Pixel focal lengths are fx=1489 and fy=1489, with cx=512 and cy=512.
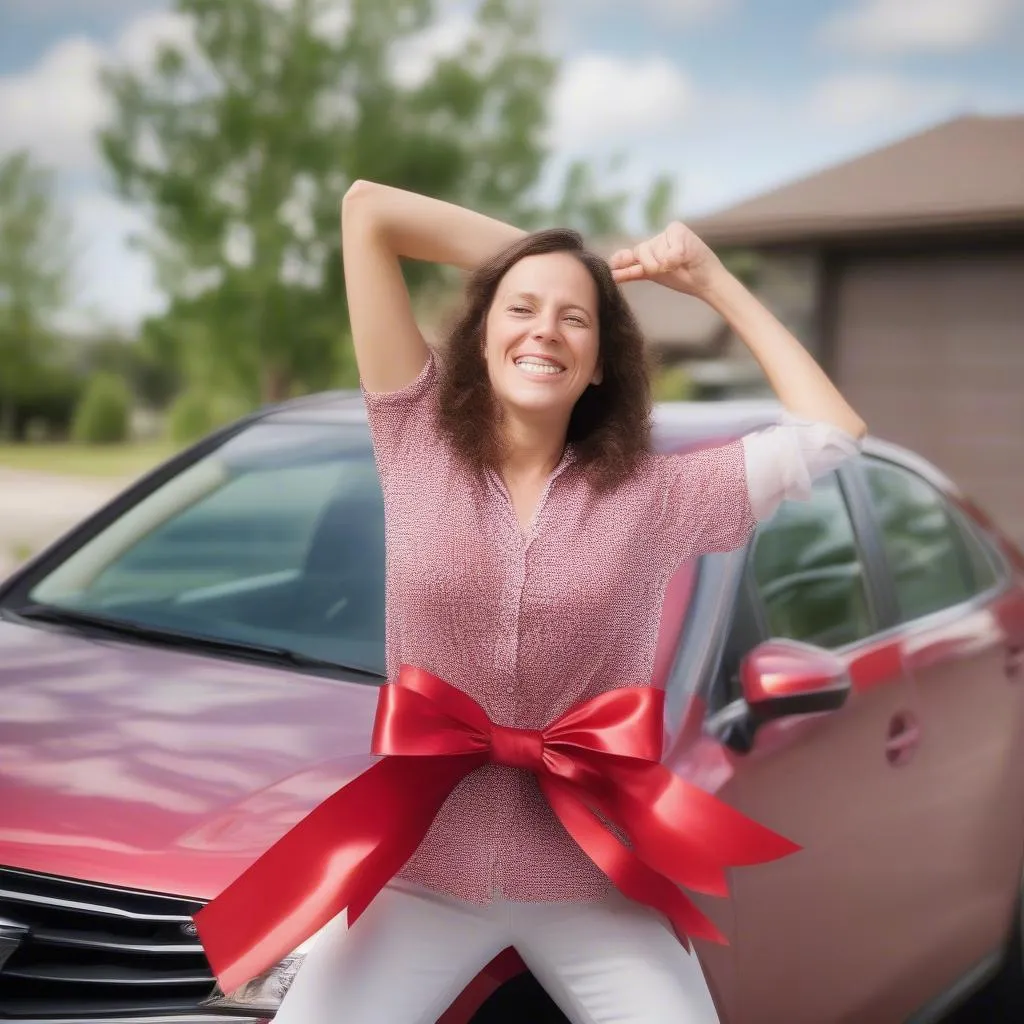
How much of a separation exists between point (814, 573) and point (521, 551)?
1.45 metres

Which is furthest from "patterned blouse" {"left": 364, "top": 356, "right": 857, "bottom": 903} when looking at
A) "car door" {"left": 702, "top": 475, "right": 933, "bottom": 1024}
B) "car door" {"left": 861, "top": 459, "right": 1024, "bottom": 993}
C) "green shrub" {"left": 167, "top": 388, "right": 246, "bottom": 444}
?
"green shrub" {"left": 167, "top": 388, "right": 246, "bottom": 444}

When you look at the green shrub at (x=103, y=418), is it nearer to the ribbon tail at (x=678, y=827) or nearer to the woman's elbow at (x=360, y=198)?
the woman's elbow at (x=360, y=198)

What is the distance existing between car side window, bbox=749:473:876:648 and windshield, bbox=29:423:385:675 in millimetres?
784

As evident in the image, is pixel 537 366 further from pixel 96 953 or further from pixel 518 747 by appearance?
pixel 96 953

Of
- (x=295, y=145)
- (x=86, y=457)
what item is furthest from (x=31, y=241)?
(x=295, y=145)

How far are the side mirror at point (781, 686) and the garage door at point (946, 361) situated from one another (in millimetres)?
8674

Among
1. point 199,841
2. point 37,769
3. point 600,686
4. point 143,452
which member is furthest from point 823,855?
point 143,452

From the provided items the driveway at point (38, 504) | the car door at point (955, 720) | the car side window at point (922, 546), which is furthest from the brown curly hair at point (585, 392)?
the driveway at point (38, 504)

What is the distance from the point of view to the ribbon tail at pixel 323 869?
1.77 meters

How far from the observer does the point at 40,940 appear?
2045 millimetres

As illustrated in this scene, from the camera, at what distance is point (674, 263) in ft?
6.91

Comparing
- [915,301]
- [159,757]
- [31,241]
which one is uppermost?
[31,241]

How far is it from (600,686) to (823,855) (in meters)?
1.01

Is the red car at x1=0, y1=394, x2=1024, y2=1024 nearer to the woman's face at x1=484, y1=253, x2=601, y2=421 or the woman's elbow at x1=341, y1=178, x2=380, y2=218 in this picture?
the woman's face at x1=484, y1=253, x2=601, y2=421
